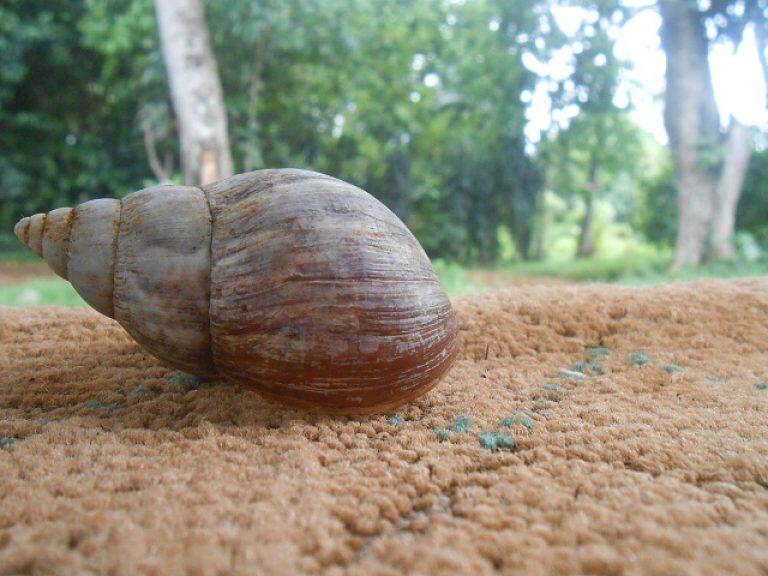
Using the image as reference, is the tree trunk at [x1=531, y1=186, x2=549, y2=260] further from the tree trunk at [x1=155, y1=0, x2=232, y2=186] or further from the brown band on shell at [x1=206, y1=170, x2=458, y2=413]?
the brown band on shell at [x1=206, y1=170, x2=458, y2=413]

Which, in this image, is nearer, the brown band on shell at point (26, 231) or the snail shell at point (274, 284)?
the snail shell at point (274, 284)

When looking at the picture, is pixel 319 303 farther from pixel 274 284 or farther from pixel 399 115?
pixel 399 115

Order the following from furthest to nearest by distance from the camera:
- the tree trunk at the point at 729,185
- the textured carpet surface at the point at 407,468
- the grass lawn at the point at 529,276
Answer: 1. the tree trunk at the point at 729,185
2. the grass lawn at the point at 529,276
3. the textured carpet surface at the point at 407,468

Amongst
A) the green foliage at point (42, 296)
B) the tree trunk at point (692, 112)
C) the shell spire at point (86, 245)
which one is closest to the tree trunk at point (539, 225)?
the tree trunk at point (692, 112)

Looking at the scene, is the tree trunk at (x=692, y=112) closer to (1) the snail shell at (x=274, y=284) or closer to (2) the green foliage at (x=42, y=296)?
(1) the snail shell at (x=274, y=284)

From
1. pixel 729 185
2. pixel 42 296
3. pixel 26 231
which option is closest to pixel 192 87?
pixel 42 296

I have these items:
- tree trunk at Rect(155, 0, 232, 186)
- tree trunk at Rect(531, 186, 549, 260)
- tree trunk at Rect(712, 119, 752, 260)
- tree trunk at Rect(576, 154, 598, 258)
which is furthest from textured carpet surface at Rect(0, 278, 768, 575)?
tree trunk at Rect(576, 154, 598, 258)

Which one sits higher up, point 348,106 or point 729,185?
point 348,106
